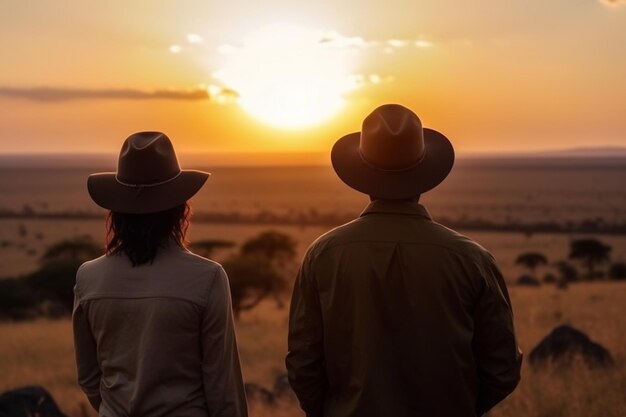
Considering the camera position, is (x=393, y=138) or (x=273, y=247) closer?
(x=393, y=138)

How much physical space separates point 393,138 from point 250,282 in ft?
59.0

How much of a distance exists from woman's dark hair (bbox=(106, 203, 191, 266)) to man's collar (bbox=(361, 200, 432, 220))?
664 mm

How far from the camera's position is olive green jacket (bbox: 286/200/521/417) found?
3426 millimetres

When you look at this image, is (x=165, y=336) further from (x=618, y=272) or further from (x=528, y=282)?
(x=618, y=272)

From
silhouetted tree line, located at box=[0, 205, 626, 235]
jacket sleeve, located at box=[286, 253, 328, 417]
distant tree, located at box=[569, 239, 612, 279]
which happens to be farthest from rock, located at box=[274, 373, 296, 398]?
silhouetted tree line, located at box=[0, 205, 626, 235]

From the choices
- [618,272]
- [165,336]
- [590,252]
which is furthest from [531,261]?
[165,336]

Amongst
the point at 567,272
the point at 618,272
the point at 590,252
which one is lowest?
the point at 567,272

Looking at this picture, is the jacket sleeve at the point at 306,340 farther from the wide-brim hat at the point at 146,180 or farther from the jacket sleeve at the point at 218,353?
the wide-brim hat at the point at 146,180

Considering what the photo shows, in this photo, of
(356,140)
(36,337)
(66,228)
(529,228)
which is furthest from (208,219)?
(356,140)

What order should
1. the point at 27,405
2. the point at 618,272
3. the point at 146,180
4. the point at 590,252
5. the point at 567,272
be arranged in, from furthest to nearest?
the point at 590,252, the point at 567,272, the point at 618,272, the point at 27,405, the point at 146,180

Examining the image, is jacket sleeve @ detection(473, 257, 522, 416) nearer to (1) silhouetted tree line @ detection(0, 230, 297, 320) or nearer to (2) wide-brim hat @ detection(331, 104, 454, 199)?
(2) wide-brim hat @ detection(331, 104, 454, 199)

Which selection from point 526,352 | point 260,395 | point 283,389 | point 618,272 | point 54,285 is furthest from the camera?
point 618,272

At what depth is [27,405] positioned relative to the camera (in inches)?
278

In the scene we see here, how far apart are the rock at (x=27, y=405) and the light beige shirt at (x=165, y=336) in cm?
367
